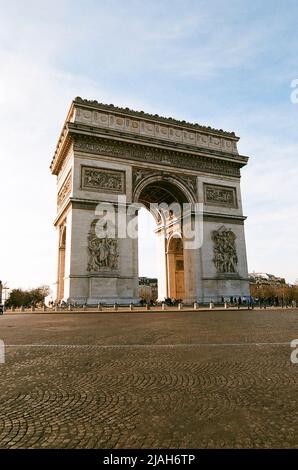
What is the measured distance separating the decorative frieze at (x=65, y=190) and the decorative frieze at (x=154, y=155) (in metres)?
2.73

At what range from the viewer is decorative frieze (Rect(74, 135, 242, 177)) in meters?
26.3

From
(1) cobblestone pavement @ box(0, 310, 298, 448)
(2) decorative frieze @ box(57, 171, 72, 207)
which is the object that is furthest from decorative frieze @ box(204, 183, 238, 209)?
(1) cobblestone pavement @ box(0, 310, 298, 448)

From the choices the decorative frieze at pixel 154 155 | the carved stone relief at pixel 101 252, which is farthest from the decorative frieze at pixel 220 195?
the carved stone relief at pixel 101 252

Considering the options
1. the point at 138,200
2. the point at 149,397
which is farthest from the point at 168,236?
the point at 149,397

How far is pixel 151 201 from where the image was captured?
3491 centimetres

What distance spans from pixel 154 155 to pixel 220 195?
22.9 ft

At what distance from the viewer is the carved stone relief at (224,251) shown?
29053 millimetres

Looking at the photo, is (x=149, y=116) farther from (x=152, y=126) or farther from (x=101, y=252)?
(x=101, y=252)

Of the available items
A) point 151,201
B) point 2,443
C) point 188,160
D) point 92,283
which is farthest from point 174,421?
point 151,201

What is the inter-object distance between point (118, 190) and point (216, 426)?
24.8 metres

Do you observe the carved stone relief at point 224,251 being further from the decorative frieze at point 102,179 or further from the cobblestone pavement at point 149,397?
the cobblestone pavement at point 149,397

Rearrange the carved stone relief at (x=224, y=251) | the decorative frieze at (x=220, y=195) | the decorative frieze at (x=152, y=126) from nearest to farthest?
the decorative frieze at (x=152, y=126) < the carved stone relief at (x=224, y=251) < the decorative frieze at (x=220, y=195)

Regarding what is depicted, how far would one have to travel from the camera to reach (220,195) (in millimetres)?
31031

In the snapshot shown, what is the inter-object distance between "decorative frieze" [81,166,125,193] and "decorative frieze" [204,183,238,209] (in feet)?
26.0
